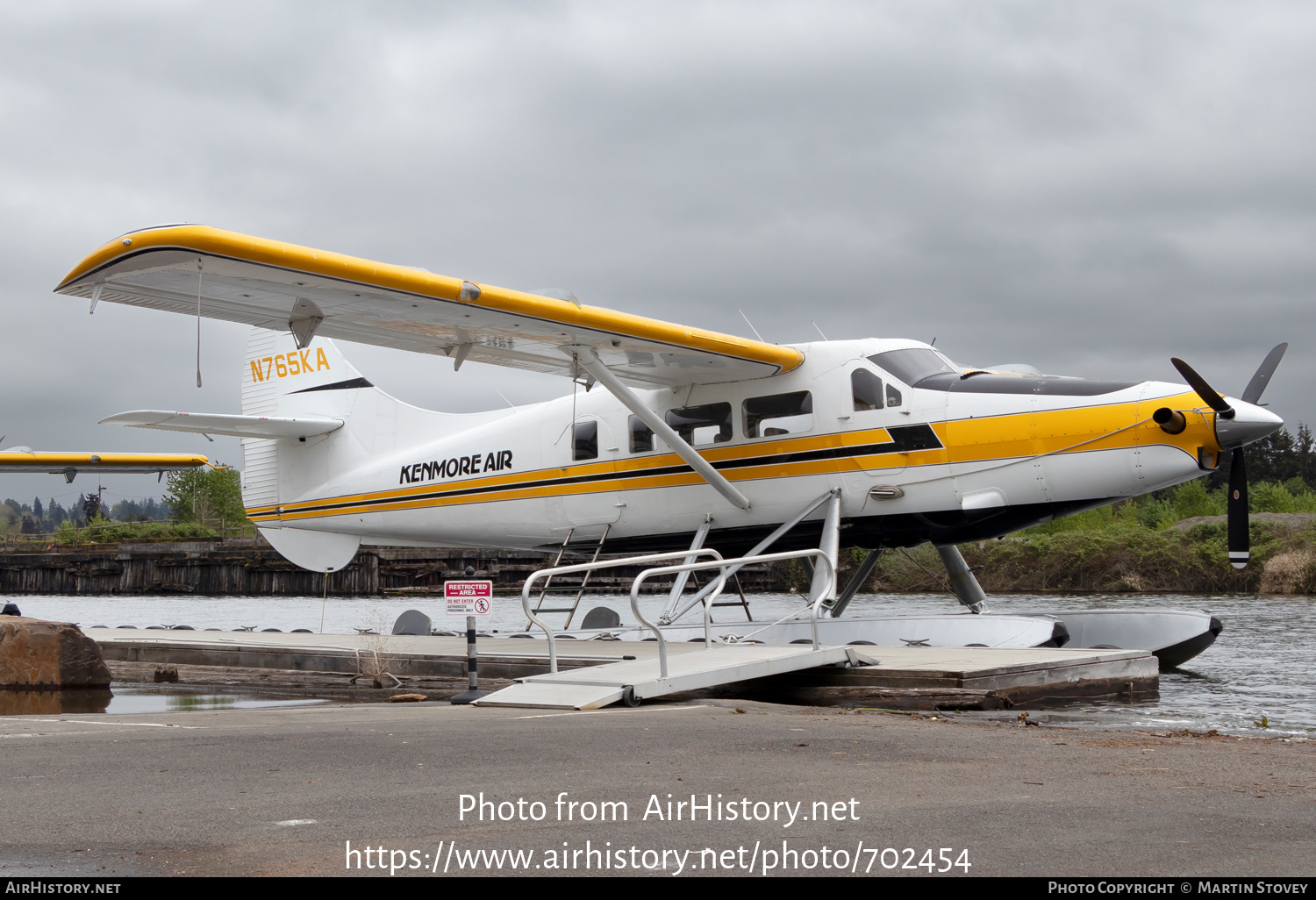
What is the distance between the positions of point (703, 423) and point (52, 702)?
7.32 metres

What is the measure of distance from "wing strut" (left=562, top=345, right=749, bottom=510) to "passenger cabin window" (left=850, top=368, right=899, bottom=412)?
166 cm

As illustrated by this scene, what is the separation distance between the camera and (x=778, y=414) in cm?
1174

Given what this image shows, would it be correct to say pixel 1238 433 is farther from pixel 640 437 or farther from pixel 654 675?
pixel 640 437

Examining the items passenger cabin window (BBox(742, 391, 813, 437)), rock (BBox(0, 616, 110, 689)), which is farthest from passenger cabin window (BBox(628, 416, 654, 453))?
rock (BBox(0, 616, 110, 689))

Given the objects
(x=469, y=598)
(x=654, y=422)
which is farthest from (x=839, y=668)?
(x=654, y=422)

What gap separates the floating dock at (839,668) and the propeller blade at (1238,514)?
171 centimetres

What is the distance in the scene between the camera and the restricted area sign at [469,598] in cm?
878

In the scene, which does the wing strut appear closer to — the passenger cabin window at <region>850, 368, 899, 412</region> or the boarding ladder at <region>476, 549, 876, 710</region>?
the passenger cabin window at <region>850, 368, 899, 412</region>

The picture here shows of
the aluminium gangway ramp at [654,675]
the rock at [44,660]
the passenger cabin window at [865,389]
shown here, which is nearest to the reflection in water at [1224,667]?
the rock at [44,660]

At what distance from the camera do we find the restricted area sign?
8781 millimetres

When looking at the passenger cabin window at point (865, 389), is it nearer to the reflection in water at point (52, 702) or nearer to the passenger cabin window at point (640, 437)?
the passenger cabin window at point (640, 437)

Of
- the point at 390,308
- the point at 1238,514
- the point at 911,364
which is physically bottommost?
the point at 1238,514

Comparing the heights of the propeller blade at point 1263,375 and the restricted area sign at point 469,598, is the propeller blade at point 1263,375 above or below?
above

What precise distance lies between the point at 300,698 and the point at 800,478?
18.7ft
